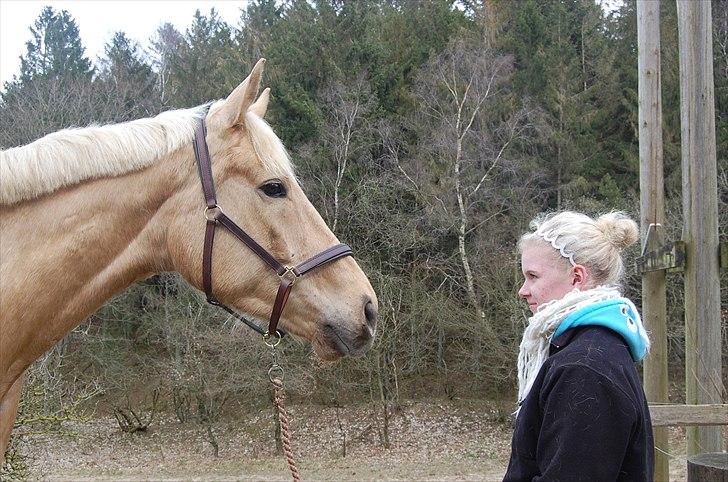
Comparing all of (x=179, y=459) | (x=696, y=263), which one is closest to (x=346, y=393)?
(x=179, y=459)

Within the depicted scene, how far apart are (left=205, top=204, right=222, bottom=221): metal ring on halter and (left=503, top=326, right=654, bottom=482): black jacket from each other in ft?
4.15

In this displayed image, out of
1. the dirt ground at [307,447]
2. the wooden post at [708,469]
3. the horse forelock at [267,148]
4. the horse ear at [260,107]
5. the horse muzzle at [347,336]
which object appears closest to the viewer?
the horse muzzle at [347,336]

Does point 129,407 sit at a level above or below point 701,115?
below

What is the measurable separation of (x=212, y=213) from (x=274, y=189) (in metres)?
0.25

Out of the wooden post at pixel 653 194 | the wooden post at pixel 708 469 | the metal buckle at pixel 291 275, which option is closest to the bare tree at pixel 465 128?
the wooden post at pixel 653 194

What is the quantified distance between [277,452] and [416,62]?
47.9 ft

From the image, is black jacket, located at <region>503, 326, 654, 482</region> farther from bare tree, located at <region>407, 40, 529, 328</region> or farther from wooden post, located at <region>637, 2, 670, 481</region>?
bare tree, located at <region>407, 40, 529, 328</region>

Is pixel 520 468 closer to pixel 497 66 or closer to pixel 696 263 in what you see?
pixel 696 263

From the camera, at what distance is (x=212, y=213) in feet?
7.66

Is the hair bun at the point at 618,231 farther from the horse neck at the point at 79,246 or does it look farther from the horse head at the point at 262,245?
the horse neck at the point at 79,246

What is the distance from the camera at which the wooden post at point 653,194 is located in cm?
532

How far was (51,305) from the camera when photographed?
219 centimetres

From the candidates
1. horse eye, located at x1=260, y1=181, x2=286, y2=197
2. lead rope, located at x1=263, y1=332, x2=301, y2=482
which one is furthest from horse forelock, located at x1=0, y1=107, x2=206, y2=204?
Result: lead rope, located at x1=263, y1=332, x2=301, y2=482

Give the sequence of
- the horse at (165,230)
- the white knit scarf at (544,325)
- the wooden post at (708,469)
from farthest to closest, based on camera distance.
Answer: the wooden post at (708,469), the horse at (165,230), the white knit scarf at (544,325)
